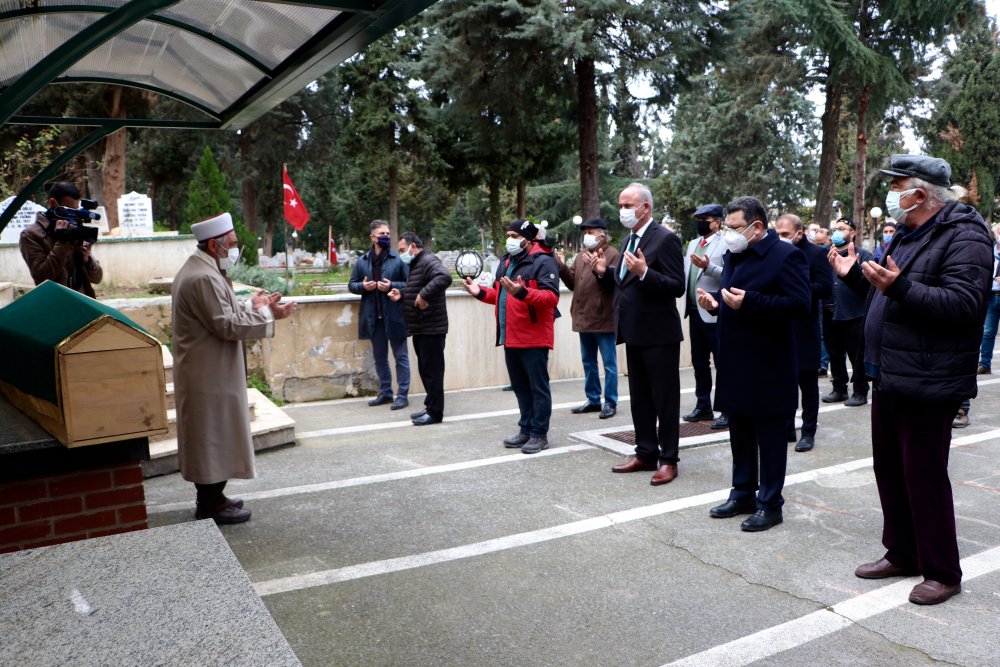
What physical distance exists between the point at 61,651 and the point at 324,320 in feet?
24.6

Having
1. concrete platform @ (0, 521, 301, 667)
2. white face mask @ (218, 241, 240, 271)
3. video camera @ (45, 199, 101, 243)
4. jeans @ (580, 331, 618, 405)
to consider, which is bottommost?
jeans @ (580, 331, 618, 405)

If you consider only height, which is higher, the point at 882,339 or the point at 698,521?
the point at 882,339

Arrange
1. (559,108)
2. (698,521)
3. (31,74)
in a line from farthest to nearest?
(559,108)
(698,521)
(31,74)

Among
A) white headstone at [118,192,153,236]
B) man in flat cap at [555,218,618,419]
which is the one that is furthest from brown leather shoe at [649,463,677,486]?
white headstone at [118,192,153,236]

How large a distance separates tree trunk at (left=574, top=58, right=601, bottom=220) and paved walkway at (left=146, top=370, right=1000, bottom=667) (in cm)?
1214

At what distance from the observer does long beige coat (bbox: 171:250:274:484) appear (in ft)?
15.3

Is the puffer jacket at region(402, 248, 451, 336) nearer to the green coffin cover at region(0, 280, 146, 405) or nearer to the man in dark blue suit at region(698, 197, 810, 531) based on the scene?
the man in dark blue suit at region(698, 197, 810, 531)

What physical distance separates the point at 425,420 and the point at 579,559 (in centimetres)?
367

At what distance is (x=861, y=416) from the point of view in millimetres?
7891

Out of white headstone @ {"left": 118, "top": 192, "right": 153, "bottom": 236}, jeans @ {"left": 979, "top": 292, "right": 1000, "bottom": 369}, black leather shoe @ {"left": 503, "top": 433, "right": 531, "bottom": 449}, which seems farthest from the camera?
white headstone @ {"left": 118, "top": 192, "right": 153, "bottom": 236}

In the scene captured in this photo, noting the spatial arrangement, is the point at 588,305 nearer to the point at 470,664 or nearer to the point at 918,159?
the point at 918,159

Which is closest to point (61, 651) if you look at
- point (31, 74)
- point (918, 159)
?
point (31, 74)

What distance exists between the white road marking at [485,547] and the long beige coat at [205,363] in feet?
3.34

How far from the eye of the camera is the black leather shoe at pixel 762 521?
15.3 ft
